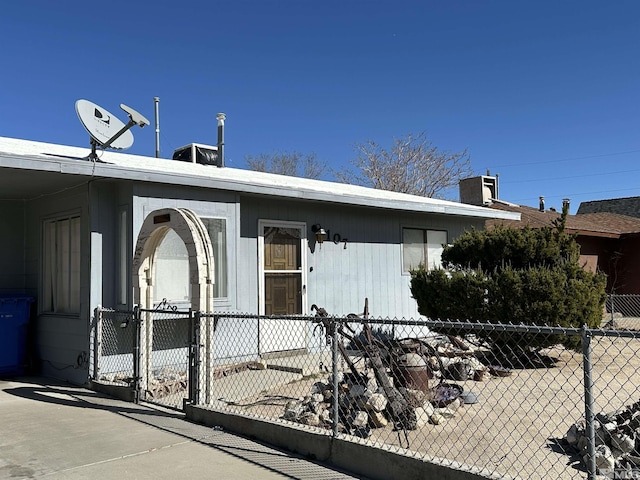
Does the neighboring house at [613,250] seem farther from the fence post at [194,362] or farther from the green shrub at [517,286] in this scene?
the fence post at [194,362]

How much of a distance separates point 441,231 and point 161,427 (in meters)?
8.06

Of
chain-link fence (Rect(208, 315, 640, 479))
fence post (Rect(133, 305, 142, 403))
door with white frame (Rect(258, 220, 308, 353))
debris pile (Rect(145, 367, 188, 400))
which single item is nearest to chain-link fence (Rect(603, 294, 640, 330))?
chain-link fence (Rect(208, 315, 640, 479))

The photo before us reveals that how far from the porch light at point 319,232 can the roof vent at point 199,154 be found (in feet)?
14.0

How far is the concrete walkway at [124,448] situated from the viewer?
4.00 meters

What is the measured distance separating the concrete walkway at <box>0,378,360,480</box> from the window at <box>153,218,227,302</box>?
178 cm

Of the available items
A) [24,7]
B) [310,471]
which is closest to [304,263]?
[310,471]

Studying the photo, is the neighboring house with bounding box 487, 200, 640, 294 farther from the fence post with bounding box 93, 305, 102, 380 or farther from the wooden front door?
the fence post with bounding box 93, 305, 102, 380

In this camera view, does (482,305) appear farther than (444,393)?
Yes

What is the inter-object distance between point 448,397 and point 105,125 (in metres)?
5.60

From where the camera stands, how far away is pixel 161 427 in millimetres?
5211

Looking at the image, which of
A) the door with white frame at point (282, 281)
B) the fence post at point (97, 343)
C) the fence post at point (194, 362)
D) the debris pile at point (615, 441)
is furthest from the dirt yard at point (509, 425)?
the fence post at point (97, 343)

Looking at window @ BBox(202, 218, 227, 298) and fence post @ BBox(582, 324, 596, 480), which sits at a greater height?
window @ BBox(202, 218, 227, 298)

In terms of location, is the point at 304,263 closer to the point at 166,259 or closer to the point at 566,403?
the point at 166,259

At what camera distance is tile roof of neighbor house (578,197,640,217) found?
31.0 m
